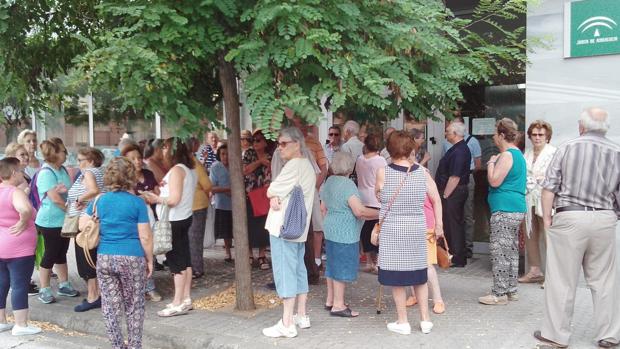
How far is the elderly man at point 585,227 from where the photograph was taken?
4680 mm

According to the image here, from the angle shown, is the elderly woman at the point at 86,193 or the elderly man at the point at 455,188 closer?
the elderly woman at the point at 86,193

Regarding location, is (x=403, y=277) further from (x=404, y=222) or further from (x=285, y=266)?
(x=285, y=266)

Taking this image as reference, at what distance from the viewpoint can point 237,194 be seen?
19.3 feet

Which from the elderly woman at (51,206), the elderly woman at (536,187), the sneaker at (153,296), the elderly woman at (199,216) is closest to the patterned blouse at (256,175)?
the elderly woman at (199,216)

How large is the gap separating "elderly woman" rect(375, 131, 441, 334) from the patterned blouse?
2.64 m

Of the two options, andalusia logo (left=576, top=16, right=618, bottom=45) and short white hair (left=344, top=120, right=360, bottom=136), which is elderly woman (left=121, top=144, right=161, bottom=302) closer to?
short white hair (left=344, top=120, right=360, bottom=136)

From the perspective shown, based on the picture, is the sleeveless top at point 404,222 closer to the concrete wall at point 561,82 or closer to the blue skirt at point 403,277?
the blue skirt at point 403,277

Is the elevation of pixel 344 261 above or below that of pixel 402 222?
below

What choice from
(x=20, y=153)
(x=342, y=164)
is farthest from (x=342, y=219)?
(x=20, y=153)

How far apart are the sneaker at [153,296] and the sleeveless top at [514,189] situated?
12.7 ft

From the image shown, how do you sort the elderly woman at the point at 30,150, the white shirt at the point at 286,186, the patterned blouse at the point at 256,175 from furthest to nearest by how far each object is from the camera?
the elderly woman at the point at 30,150, the patterned blouse at the point at 256,175, the white shirt at the point at 286,186

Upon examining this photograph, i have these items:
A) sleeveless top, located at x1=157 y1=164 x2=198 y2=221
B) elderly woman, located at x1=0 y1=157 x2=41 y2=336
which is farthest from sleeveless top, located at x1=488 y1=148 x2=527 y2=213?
elderly woman, located at x1=0 y1=157 x2=41 y2=336

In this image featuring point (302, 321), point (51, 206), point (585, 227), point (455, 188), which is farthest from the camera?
point (455, 188)

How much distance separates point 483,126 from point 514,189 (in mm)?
3036
